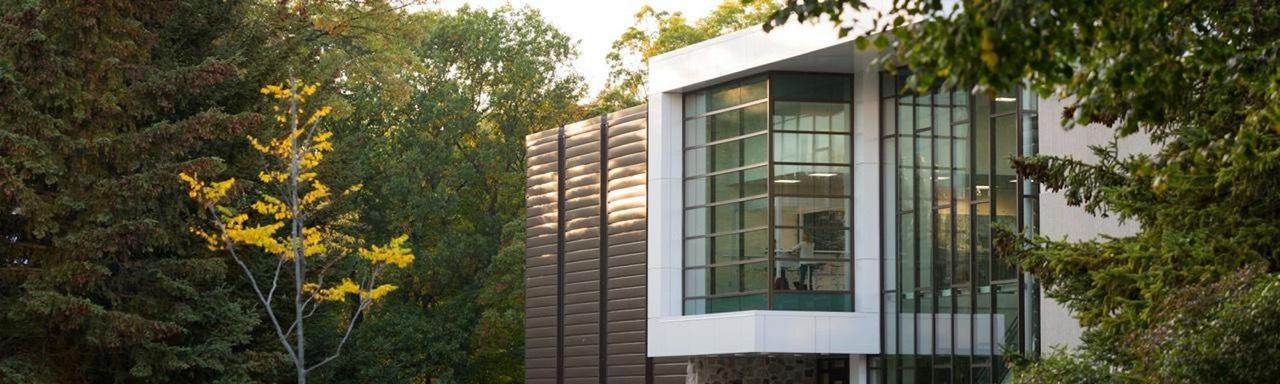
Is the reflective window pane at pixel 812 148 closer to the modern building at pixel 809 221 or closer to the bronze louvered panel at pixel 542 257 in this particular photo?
the modern building at pixel 809 221

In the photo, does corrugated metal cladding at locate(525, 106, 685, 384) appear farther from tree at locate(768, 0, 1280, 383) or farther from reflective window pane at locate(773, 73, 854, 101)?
tree at locate(768, 0, 1280, 383)

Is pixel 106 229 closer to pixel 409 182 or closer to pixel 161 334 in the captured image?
pixel 161 334

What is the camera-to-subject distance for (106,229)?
27484 mm

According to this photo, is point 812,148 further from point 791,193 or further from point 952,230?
point 952,230

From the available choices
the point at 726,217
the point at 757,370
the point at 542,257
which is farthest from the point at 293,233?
the point at 542,257

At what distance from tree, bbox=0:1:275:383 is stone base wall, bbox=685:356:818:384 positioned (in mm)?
6787

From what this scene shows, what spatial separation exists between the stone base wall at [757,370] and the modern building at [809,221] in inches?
1.1

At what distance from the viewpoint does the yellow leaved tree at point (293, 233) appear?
24406 millimetres

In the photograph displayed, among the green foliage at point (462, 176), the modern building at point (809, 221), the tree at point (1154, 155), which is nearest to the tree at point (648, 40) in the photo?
the green foliage at point (462, 176)

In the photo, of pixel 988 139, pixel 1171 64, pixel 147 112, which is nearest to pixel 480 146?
pixel 147 112

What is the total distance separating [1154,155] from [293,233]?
42.2 ft

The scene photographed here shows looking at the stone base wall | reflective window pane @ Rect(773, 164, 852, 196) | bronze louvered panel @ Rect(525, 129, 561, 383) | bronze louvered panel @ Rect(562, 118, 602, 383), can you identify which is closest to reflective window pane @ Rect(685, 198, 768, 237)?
reflective window pane @ Rect(773, 164, 852, 196)

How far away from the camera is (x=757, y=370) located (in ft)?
98.7

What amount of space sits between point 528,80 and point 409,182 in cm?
528
